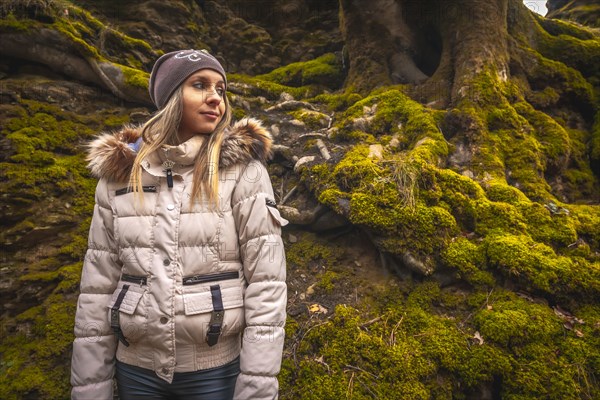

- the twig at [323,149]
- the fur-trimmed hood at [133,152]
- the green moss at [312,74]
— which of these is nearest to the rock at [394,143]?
the twig at [323,149]

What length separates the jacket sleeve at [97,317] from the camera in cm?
196

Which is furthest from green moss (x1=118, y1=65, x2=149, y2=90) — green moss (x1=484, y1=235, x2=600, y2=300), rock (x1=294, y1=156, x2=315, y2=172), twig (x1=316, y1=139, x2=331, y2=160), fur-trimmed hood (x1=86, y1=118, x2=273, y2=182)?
green moss (x1=484, y1=235, x2=600, y2=300)

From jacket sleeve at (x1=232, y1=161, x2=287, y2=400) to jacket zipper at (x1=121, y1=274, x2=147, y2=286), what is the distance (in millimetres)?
638

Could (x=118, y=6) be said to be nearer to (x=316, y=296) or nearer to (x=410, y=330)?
(x=316, y=296)

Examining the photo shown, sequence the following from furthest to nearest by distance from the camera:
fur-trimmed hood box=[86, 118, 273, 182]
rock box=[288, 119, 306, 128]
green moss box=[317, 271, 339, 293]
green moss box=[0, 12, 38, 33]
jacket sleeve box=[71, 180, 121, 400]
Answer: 1. rock box=[288, 119, 306, 128]
2. green moss box=[0, 12, 38, 33]
3. green moss box=[317, 271, 339, 293]
4. fur-trimmed hood box=[86, 118, 273, 182]
5. jacket sleeve box=[71, 180, 121, 400]

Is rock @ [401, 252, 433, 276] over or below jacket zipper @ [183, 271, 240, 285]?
below

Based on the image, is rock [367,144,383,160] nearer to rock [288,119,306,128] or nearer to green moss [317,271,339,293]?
rock [288,119,306,128]

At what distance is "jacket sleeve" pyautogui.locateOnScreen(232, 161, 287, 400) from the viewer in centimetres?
178

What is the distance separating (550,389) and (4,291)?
555 centimetres

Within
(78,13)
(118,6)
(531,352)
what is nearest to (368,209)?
(531,352)

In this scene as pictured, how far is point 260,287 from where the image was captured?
187 cm

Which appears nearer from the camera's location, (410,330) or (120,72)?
(410,330)

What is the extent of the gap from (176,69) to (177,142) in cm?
56

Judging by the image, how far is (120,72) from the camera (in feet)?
17.4
